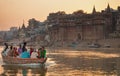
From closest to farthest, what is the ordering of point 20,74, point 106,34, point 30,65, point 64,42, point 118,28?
point 20,74 → point 30,65 → point 118,28 → point 106,34 → point 64,42

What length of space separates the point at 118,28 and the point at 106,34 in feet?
36.1

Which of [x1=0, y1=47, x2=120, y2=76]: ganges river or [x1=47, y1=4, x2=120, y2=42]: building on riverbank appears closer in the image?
[x1=0, y1=47, x2=120, y2=76]: ganges river

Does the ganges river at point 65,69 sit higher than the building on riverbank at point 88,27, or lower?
lower

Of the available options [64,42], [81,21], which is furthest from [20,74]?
[81,21]

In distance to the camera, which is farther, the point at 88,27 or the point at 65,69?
the point at 88,27

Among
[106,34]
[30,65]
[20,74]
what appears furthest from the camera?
[106,34]

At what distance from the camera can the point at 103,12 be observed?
175m

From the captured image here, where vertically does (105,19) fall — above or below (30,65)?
above

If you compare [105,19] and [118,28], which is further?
[105,19]

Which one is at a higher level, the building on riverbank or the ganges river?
the building on riverbank

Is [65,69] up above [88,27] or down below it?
below

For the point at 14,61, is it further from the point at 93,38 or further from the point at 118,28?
the point at 93,38

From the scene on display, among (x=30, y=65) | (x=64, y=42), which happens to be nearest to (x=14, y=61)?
(x=30, y=65)

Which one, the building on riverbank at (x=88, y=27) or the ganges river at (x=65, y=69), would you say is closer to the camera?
the ganges river at (x=65, y=69)
